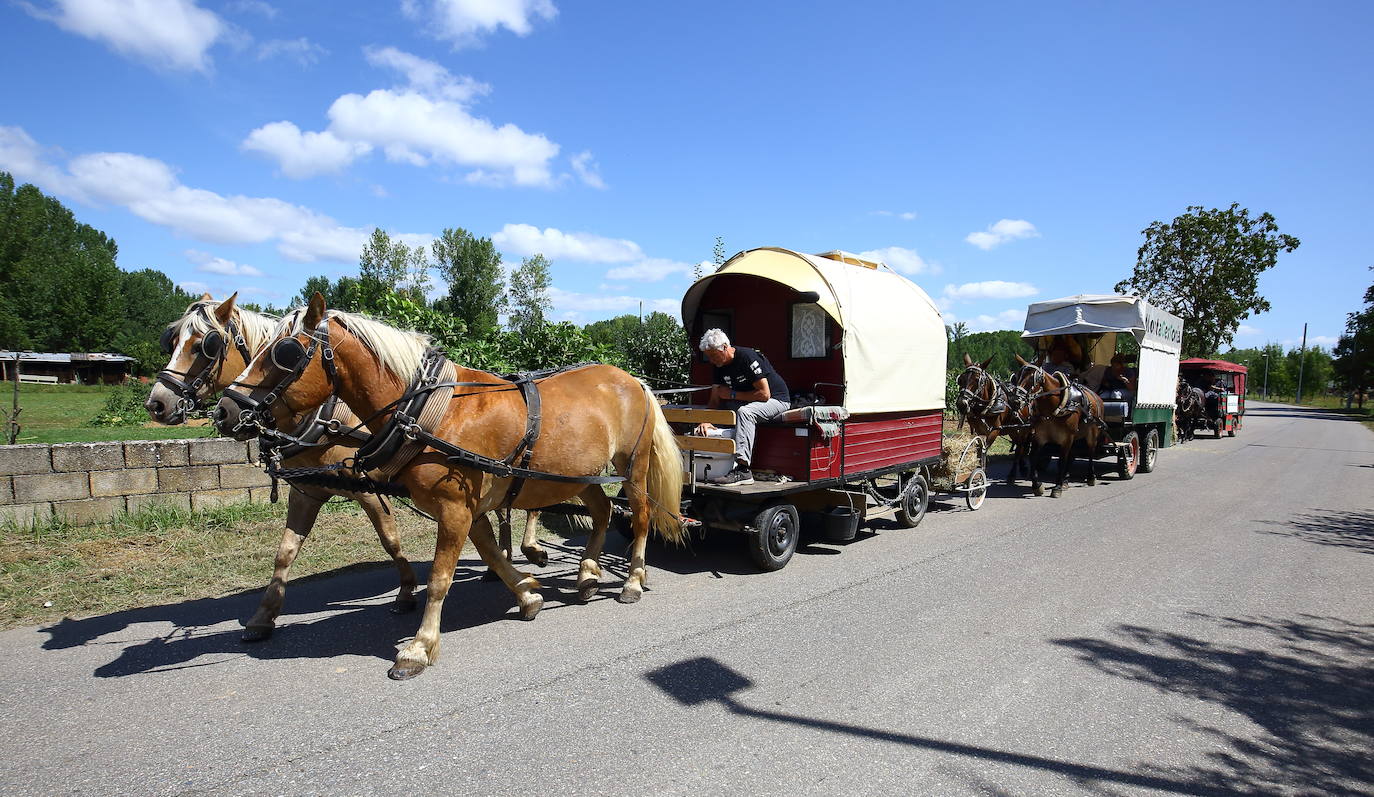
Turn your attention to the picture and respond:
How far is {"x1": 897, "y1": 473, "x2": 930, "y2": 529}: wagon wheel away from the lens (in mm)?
7707


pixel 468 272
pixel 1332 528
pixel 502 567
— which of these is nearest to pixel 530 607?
pixel 502 567

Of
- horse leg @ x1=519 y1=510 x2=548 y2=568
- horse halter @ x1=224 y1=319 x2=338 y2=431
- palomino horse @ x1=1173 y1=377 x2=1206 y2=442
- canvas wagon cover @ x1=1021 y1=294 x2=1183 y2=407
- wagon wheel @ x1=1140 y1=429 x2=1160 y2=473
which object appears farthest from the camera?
palomino horse @ x1=1173 y1=377 x2=1206 y2=442

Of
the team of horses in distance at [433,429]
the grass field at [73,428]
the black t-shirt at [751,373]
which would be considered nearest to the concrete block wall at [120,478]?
the grass field at [73,428]

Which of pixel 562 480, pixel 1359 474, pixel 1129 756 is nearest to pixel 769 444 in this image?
pixel 562 480

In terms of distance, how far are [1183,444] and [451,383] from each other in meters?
22.7

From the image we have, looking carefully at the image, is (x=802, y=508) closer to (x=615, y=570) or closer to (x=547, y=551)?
(x=615, y=570)

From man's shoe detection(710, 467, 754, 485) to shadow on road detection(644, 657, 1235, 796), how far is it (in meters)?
2.06

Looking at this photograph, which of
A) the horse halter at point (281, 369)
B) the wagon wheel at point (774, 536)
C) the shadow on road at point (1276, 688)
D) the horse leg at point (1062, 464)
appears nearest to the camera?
the shadow on road at point (1276, 688)

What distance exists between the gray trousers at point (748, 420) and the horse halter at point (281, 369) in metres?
3.23

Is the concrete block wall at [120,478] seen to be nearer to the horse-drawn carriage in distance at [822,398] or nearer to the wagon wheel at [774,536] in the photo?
the horse-drawn carriage in distance at [822,398]

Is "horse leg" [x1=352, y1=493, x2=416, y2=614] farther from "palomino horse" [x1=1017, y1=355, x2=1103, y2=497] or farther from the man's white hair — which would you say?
"palomino horse" [x1=1017, y1=355, x2=1103, y2=497]

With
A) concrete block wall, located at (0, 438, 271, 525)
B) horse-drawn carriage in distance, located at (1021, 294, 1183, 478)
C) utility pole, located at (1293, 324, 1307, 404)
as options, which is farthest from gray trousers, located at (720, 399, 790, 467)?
utility pole, located at (1293, 324, 1307, 404)

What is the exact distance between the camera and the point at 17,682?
351 cm

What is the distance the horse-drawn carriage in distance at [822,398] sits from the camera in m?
5.95
